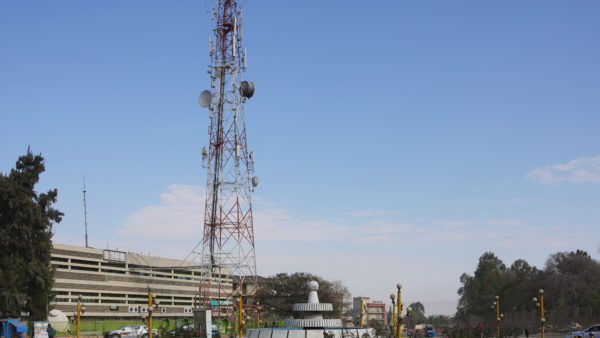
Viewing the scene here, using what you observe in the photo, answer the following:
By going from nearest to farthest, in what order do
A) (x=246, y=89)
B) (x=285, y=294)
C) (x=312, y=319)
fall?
(x=312, y=319), (x=246, y=89), (x=285, y=294)

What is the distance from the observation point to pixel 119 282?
7238 centimetres

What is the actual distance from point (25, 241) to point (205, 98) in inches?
935

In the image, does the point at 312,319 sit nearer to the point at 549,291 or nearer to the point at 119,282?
the point at 119,282

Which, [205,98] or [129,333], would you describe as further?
[205,98]

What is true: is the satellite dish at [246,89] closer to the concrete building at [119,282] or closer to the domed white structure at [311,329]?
the concrete building at [119,282]

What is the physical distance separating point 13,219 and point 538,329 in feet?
194

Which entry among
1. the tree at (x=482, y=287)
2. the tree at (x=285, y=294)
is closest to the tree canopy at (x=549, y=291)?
the tree at (x=482, y=287)

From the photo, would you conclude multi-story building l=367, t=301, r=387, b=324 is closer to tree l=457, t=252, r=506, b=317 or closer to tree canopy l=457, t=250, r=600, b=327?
tree l=457, t=252, r=506, b=317

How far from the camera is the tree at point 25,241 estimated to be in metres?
40.7

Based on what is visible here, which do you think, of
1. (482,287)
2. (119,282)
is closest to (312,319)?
(119,282)

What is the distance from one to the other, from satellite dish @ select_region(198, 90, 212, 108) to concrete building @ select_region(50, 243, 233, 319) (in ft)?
56.0

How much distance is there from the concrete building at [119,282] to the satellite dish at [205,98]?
Result: 17.1 m

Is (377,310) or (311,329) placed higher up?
(311,329)

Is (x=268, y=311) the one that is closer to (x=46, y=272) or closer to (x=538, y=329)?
(x=538, y=329)
